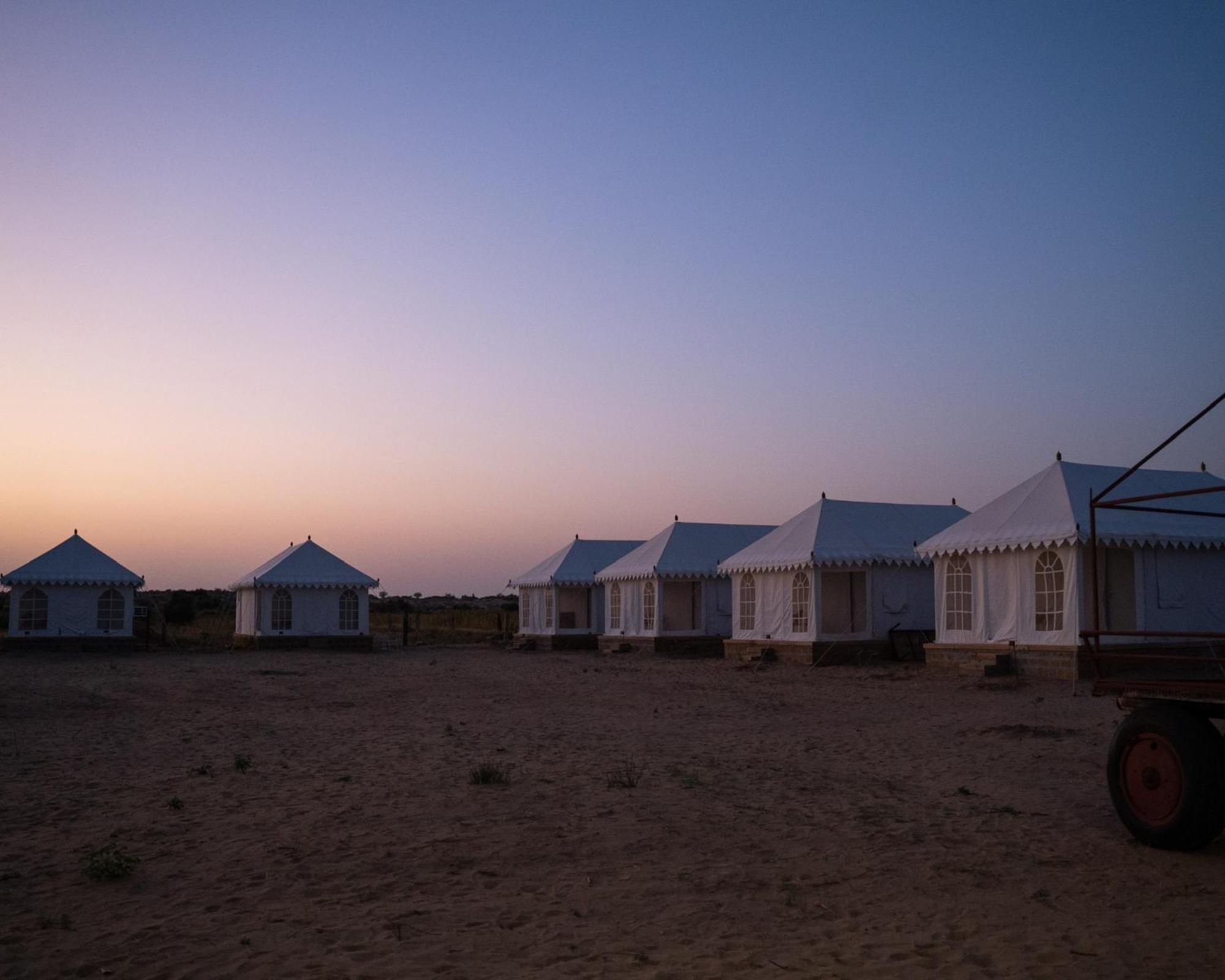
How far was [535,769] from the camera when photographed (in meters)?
9.88

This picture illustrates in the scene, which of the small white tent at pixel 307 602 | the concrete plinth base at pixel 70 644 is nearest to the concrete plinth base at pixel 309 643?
the small white tent at pixel 307 602

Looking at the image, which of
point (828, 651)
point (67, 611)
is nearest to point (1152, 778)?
point (828, 651)

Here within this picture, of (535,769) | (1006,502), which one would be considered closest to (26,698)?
(535,769)

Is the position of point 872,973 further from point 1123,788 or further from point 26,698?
point 26,698

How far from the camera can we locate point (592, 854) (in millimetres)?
6887

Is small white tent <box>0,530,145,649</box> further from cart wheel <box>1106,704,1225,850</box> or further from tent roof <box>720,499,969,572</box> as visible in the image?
cart wheel <box>1106,704,1225,850</box>

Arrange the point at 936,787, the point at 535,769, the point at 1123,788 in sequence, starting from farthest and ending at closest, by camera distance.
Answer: the point at 535,769
the point at 936,787
the point at 1123,788

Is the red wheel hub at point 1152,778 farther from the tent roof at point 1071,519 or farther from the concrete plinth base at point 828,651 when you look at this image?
the concrete plinth base at point 828,651

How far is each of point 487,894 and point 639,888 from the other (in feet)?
2.94

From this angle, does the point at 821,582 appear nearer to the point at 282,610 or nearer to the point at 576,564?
the point at 576,564

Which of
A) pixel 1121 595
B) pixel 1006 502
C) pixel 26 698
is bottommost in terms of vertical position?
pixel 26 698

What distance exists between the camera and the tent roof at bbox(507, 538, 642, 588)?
117 feet

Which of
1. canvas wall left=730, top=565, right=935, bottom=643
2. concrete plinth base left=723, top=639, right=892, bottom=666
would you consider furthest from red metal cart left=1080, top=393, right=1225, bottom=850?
canvas wall left=730, top=565, right=935, bottom=643

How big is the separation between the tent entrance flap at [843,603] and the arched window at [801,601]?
545 millimetres
